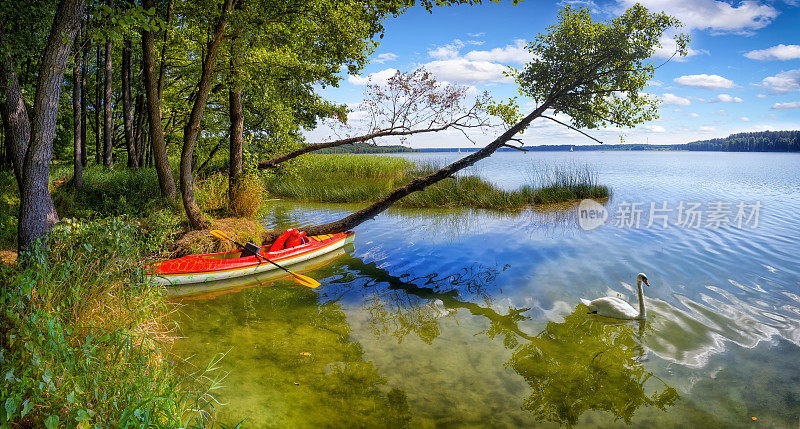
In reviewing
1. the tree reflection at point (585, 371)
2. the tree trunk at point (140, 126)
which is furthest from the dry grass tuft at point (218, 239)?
the tree trunk at point (140, 126)

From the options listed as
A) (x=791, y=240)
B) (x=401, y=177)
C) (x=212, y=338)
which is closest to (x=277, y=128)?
(x=401, y=177)

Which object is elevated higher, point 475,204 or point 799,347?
point 475,204

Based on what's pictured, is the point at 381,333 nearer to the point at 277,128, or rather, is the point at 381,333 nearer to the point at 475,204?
the point at 277,128

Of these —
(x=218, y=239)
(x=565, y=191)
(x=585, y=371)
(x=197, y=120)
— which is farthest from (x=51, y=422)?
(x=565, y=191)

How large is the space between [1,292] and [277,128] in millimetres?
9858

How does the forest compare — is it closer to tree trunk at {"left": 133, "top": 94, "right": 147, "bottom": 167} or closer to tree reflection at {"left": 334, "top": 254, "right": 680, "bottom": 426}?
tree trunk at {"left": 133, "top": 94, "right": 147, "bottom": 167}

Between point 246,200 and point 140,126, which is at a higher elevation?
point 140,126

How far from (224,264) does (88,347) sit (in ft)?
14.6

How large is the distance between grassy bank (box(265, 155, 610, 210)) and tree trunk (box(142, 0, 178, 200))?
5.13m

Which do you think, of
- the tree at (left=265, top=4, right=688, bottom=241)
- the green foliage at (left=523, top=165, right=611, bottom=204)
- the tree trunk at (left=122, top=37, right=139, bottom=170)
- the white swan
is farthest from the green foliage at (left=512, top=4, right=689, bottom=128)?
the tree trunk at (left=122, top=37, right=139, bottom=170)

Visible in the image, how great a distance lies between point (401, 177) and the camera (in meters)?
18.7

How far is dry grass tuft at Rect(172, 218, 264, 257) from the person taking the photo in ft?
25.4

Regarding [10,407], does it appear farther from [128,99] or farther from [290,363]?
[128,99]

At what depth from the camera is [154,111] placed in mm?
8102
